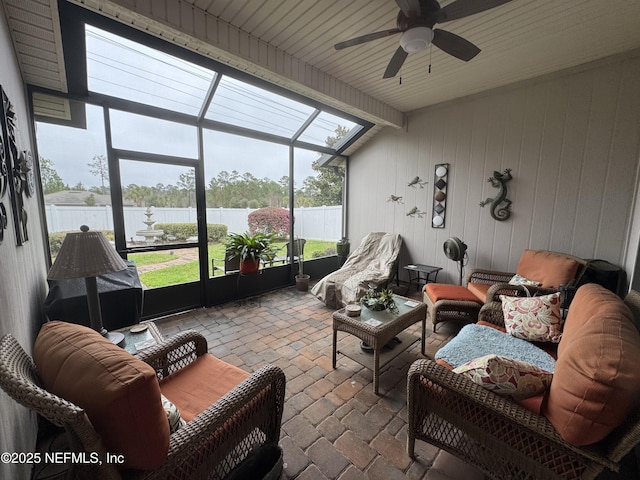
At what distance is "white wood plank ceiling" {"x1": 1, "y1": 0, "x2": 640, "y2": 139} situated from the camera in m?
1.98

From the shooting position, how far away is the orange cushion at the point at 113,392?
76 cm

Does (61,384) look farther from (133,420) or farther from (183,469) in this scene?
(183,469)

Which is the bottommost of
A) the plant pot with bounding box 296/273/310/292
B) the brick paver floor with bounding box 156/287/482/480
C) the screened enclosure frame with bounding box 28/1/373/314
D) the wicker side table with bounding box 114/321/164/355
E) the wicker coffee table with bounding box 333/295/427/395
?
the brick paver floor with bounding box 156/287/482/480

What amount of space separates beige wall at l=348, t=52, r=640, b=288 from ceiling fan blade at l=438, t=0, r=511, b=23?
2.30 m

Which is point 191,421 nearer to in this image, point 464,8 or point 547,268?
point 464,8

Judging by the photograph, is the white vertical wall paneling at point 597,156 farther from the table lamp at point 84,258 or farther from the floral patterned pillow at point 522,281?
the table lamp at point 84,258

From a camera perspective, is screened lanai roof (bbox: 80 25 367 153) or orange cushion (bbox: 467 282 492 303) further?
orange cushion (bbox: 467 282 492 303)

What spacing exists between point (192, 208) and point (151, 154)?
2.53ft

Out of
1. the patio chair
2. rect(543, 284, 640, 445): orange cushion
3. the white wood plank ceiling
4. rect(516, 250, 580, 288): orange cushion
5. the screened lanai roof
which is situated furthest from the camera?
the patio chair

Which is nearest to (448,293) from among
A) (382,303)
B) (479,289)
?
(479,289)

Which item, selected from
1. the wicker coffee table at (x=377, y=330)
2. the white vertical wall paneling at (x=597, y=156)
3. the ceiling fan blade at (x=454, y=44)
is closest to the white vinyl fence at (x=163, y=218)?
the wicker coffee table at (x=377, y=330)

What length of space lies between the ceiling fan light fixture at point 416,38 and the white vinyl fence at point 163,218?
9.72ft

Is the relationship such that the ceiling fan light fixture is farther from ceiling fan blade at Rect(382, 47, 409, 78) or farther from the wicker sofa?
→ the wicker sofa

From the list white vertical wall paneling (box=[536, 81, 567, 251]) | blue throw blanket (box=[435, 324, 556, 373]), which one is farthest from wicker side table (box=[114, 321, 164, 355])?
white vertical wall paneling (box=[536, 81, 567, 251])
